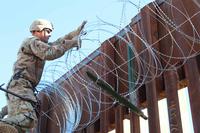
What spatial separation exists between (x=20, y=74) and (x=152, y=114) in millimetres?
1714

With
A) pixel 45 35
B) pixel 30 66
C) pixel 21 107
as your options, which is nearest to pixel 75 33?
pixel 45 35

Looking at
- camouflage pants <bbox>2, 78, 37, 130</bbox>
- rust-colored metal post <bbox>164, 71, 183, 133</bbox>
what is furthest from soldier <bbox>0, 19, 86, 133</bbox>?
rust-colored metal post <bbox>164, 71, 183, 133</bbox>

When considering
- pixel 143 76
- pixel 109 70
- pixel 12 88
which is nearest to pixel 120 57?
pixel 109 70

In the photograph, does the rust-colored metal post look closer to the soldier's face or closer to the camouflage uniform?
the camouflage uniform

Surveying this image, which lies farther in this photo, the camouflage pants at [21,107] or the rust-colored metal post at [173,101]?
the rust-colored metal post at [173,101]

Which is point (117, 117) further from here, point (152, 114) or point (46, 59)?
point (46, 59)

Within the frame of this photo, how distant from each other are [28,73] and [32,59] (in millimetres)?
178

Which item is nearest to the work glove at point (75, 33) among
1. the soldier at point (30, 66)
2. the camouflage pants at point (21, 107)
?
the soldier at point (30, 66)

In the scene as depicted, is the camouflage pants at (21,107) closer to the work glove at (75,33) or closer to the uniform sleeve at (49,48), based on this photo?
the uniform sleeve at (49,48)

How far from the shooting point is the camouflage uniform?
5.17 metres

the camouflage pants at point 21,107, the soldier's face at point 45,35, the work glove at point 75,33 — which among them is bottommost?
the camouflage pants at point 21,107

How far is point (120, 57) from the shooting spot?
24.0ft

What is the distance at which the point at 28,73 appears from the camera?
5.60m

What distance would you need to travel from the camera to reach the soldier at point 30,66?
5.16 meters
